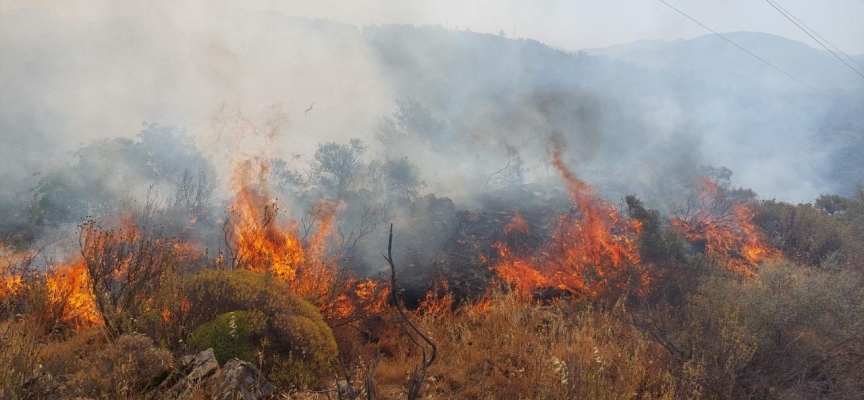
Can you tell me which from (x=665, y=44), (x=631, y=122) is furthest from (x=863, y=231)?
(x=665, y=44)

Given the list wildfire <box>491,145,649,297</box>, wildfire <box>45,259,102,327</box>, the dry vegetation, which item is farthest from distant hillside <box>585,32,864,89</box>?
wildfire <box>45,259,102,327</box>

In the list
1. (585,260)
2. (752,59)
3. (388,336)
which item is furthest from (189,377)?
(752,59)

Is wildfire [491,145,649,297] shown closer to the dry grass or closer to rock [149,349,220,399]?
the dry grass

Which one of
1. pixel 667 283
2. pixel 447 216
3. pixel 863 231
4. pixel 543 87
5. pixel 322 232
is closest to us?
pixel 667 283

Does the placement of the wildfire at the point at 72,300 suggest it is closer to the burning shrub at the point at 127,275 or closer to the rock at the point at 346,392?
the burning shrub at the point at 127,275

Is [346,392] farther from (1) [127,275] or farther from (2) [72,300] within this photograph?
(2) [72,300]

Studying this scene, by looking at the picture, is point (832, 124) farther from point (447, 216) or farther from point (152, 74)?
point (152, 74)

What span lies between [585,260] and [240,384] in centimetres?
809

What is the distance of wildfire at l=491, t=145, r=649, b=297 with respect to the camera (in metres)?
8.56

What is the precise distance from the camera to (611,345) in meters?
4.87

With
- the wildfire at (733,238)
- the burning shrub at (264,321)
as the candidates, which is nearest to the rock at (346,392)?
the burning shrub at (264,321)

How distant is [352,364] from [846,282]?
7676mm

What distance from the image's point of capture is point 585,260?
945 centimetres

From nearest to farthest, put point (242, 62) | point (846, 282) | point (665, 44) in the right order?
point (846, 282) < point (242, 62) < point (665, 44)
